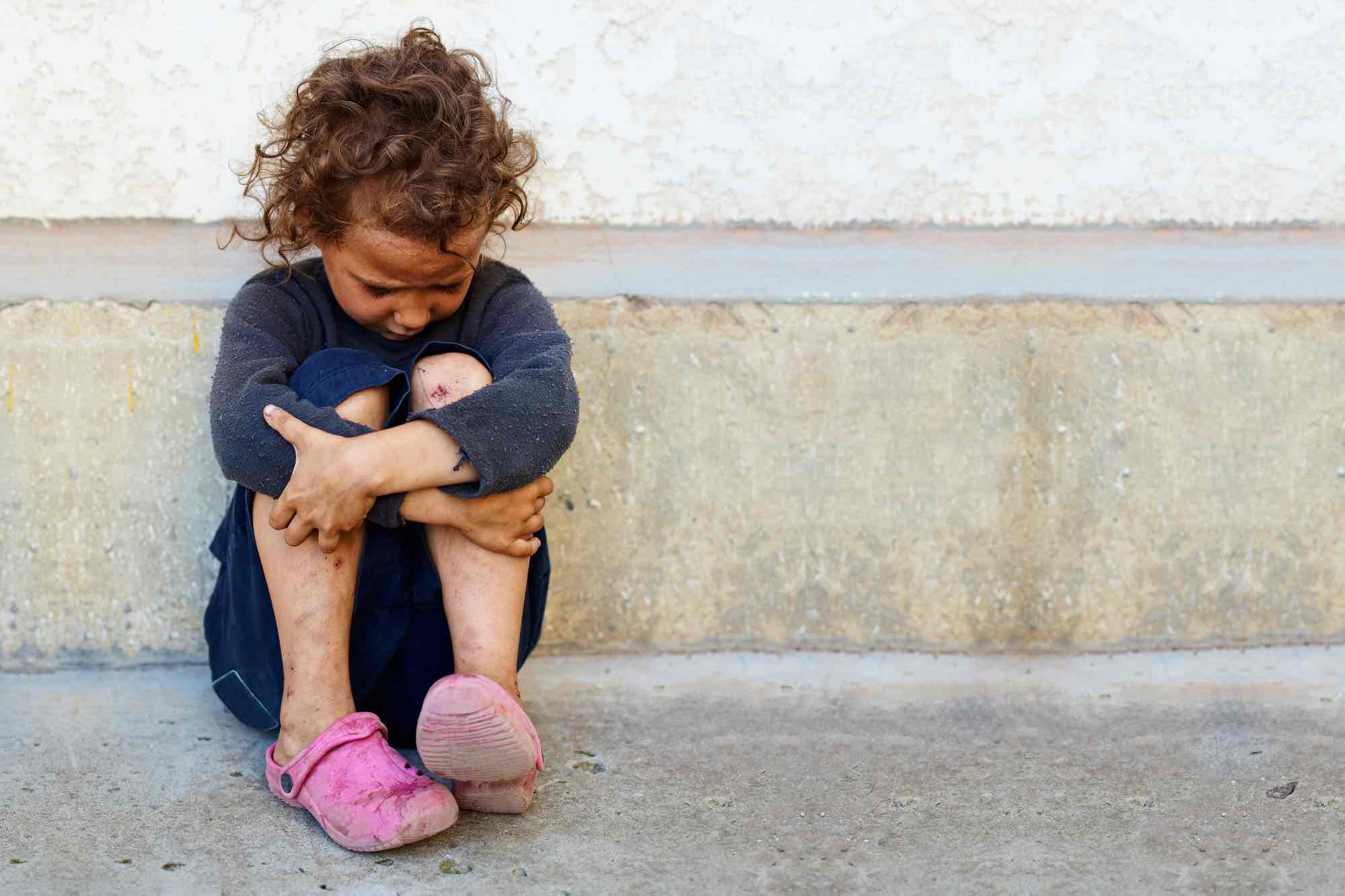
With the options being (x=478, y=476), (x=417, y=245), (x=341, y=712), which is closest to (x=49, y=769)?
(x=341, y=712)

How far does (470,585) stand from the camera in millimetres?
1499

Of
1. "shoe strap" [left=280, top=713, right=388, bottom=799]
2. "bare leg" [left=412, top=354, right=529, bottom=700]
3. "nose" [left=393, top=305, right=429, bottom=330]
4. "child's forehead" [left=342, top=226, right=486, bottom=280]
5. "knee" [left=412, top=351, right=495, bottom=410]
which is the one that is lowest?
"shoe strap" [left=280, top=713, right=388, bottom=799]

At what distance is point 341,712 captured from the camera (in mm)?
1480

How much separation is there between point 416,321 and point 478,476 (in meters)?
0.26

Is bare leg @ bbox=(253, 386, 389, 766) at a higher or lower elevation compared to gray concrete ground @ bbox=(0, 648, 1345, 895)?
higher

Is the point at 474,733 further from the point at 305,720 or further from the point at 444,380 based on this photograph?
the point at 444,380

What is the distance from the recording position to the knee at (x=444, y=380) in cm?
150

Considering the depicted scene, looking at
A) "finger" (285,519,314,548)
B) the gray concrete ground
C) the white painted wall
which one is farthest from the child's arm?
the white painted wall

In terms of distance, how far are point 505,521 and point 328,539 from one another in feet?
0.66

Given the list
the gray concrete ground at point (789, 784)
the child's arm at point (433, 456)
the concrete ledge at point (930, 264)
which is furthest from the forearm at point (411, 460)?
the concrete ledge at point (930, 264)

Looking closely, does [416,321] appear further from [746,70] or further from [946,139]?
[946,139]

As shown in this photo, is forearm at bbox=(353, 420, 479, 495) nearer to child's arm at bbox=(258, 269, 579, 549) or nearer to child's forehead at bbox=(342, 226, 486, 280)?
child's arm at bbox=(258, 269, 579, 549)

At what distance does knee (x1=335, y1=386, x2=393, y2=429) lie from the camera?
147 cm

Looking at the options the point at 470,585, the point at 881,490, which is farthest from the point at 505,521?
the point at 881,490
